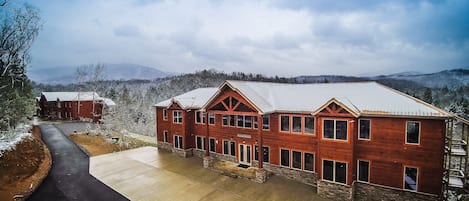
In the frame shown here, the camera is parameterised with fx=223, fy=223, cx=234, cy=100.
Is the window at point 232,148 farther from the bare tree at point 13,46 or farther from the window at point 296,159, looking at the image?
the bare tree at point 13,46

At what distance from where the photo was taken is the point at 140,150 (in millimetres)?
22641

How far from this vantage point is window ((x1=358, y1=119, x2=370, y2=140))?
40.5 ft

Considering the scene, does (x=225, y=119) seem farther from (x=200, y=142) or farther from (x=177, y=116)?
(x=177, y=116)

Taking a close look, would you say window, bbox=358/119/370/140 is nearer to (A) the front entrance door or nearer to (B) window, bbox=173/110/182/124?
(A) the front entrance door

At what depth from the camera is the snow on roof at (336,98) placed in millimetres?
11719

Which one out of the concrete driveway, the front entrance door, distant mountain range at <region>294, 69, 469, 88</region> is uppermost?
distant mountain range at <region>294, 69, 469, 88</region>

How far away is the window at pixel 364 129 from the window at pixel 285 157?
470 centimetres

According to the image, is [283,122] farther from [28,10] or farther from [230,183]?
[28,10]

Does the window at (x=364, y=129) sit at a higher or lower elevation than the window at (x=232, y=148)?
higher

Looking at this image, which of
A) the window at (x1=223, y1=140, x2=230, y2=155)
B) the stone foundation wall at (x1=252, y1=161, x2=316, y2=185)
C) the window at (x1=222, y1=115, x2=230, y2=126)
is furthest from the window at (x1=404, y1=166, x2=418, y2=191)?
the window at (x1=222, y1=115, x2=230, y2=126)

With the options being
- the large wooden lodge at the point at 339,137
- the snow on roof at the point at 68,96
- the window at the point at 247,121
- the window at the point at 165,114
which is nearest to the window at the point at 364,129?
the large wooden lodge at the point at 339,137

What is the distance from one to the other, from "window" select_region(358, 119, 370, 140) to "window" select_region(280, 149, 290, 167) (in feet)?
15.4

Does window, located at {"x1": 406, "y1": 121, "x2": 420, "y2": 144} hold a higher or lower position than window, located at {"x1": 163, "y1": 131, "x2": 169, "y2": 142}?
higher

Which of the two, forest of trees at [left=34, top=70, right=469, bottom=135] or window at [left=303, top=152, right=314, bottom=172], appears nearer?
window at [left=303, top=152, right=314, bottom=172]
